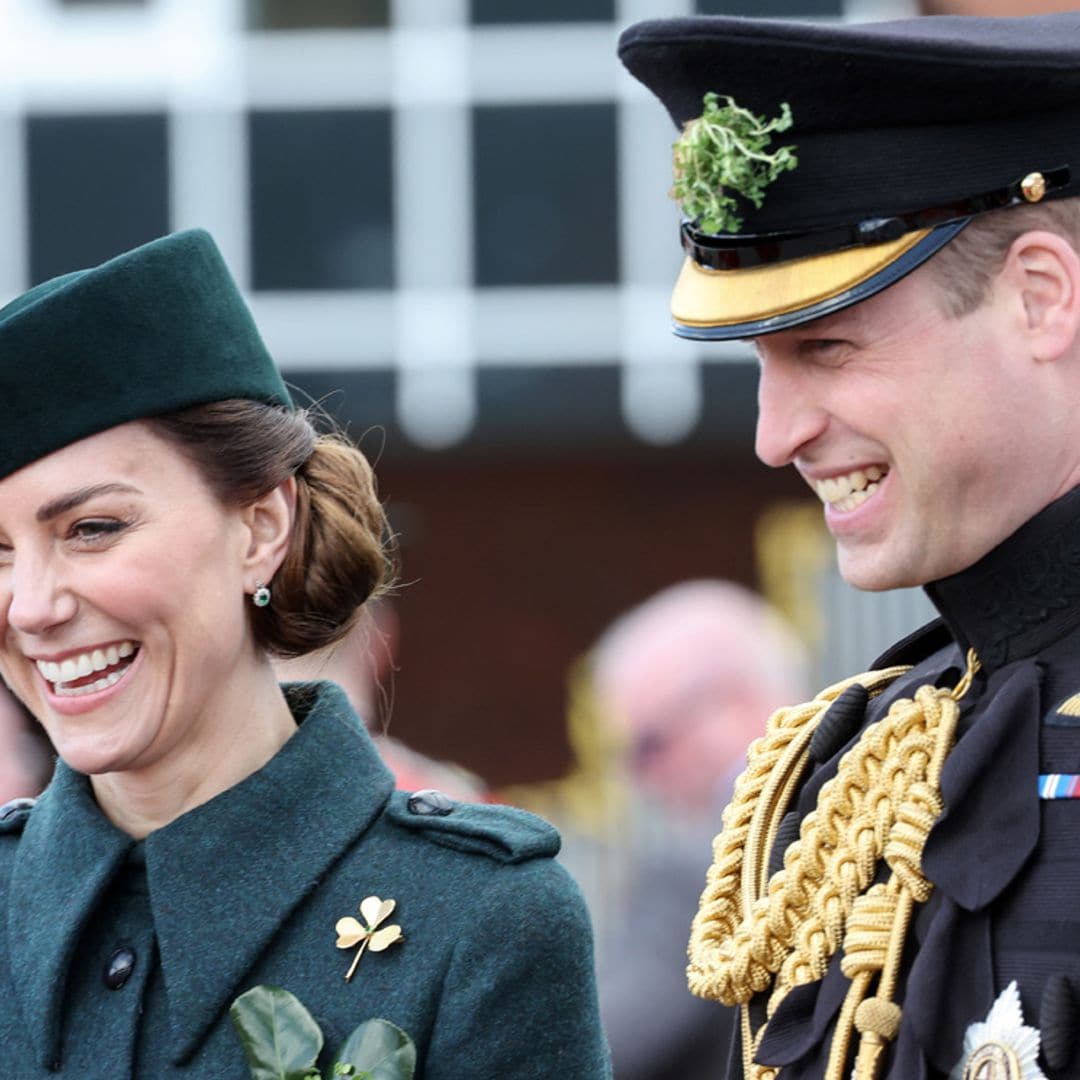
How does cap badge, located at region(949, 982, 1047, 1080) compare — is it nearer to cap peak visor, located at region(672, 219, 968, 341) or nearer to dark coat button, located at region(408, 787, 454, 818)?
cap peak visor, located at region(672, 219, 968, 341)

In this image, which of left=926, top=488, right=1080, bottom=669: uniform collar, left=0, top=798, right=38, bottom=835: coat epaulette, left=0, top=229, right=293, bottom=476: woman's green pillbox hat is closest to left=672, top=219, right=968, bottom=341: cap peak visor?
left=926, top=488, right=1080, bottom=669: uniform collar

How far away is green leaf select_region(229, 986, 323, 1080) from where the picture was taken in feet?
8.97

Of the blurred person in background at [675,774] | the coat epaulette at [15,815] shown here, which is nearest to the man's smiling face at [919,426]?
the coat epaulette at [15,815]

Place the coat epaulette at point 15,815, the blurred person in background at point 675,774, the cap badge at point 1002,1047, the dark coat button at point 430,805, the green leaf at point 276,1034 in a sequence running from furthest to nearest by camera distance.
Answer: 1. the blurred person in background at point 675,774
2. the coat epaulette at point 15,815
3. the dark coat button at point 430,805
4. the green leaf at point 276,1034
5. the cap badge at point 1002,1047

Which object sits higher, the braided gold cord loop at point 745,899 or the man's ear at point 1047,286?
the man's ear at point 1047,286

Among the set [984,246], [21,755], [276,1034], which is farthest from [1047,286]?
[21,755]

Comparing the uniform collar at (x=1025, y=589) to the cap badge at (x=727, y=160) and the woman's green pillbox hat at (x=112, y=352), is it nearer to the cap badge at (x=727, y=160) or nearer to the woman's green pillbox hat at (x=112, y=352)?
the cap badge at (x=727, y=160)

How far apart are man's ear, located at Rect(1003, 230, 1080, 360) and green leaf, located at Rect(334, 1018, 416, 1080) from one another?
3.51 ft

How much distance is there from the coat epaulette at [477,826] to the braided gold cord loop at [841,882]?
249 millimetres

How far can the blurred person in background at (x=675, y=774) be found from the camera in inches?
168

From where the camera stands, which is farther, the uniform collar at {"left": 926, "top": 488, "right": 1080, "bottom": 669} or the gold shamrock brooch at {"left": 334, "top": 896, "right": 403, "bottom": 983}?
the gold shamrock brooch at {"left": 334, "top": 896, "right": 403, "bottom": 983}

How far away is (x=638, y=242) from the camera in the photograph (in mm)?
10500

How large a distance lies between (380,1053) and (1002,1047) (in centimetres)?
78

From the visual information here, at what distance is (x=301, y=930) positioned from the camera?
2.93m
